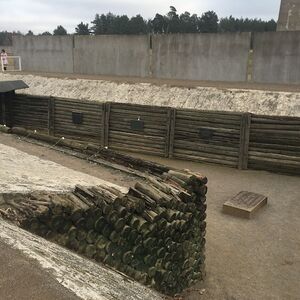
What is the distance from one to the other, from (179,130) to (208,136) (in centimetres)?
118

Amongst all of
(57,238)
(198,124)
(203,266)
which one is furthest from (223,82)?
(57,238)

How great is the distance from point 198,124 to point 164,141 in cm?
154

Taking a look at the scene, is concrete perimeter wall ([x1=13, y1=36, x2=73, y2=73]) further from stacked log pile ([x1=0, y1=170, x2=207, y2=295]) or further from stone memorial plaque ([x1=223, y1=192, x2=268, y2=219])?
stacked log pile ([x1=0, y1=170, x2=207, y2=295])

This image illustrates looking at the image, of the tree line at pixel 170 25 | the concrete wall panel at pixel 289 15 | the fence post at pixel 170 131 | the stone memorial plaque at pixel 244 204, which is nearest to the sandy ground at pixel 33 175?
the stone memorial plaque at pixel 244 204

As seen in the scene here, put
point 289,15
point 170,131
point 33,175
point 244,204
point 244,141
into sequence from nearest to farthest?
point 33,175, point 244,204, point 244,141, point 170,131, point 289,15

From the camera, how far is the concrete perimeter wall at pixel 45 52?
25156 millimetres

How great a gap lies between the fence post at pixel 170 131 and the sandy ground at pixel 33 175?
23.1 ft

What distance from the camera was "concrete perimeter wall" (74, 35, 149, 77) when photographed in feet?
72.9

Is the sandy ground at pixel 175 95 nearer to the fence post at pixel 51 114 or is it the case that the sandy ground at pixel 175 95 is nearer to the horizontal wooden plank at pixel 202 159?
the fence post at pixel 51 114

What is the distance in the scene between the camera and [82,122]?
1753 cm

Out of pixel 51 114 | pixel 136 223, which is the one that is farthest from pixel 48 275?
pixel 51 114

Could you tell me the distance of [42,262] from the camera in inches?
146

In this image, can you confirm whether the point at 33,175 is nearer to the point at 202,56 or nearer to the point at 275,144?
the point at 275,144

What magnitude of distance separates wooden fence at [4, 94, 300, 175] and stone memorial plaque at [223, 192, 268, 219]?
9.78 feet
